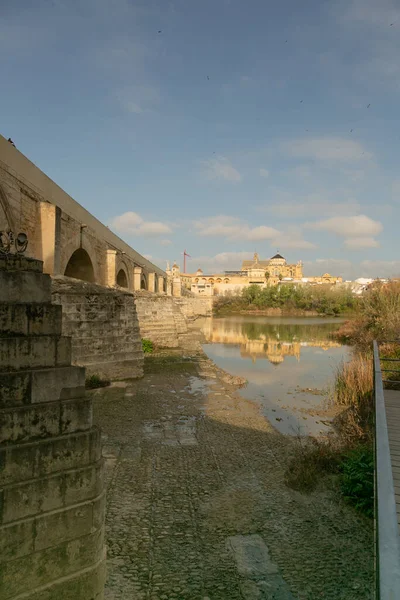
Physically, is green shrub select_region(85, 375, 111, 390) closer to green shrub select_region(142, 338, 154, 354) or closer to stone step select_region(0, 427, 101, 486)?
green shrub select_region(142, 338, 154, 354)

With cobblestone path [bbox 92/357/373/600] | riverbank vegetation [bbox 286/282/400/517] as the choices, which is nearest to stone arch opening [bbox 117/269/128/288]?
riverbank vegetation [bbox 286/282/400/517]

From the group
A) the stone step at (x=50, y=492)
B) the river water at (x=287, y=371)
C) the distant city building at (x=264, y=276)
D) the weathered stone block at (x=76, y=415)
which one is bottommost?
the river water at (x=287, y=371)

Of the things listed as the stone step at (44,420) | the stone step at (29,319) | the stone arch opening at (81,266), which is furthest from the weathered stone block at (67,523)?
the stone arch opening at (81,266)

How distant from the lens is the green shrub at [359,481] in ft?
16.1

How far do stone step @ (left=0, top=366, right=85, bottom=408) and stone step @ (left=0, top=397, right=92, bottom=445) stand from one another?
5 cm

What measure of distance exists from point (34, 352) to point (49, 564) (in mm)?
1526

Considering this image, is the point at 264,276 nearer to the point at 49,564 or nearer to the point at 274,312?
the point at 274,312

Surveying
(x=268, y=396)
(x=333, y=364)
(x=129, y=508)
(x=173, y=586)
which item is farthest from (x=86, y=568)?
(x=333, y=364)

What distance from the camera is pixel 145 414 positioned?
8969 mm

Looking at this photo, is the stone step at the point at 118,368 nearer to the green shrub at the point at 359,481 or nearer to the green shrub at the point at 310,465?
the green shrub at the point at 310,465

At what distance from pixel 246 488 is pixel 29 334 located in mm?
3768

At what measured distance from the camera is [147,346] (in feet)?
63.2

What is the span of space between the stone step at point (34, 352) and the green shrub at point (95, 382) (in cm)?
845

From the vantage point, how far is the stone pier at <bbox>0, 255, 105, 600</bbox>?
2.81 m
